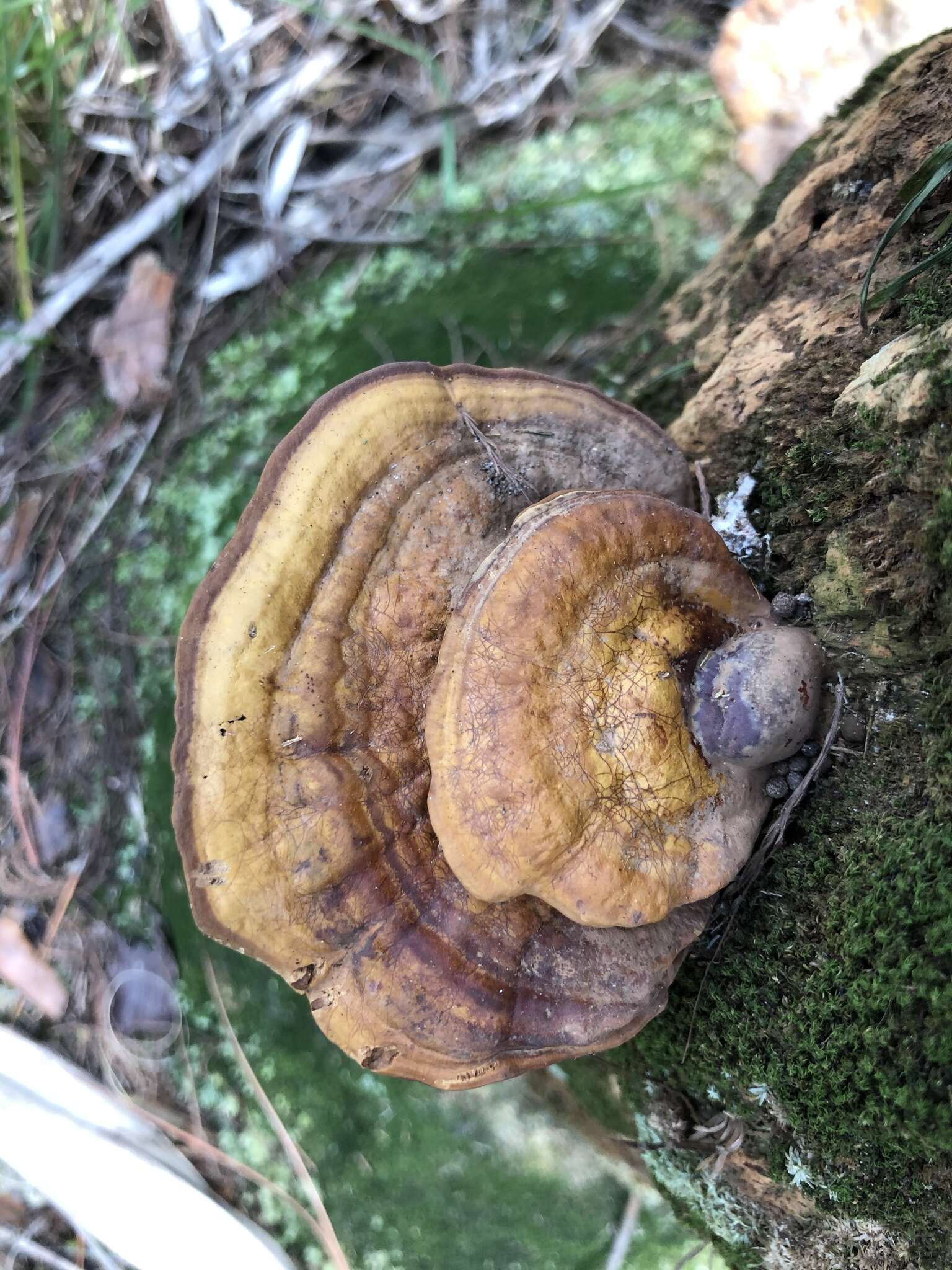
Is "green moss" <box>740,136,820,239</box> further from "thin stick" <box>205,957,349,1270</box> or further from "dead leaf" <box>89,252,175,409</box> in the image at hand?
"thin stick" <box>205,957,349,1270</box>

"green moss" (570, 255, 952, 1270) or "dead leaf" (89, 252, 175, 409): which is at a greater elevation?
"dead leaf" (89, 252, 175, 409)

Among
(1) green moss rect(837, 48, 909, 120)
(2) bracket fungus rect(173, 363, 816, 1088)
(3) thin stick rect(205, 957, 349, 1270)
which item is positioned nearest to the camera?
(2) bracket fungus rect(173, 363, 816, 1088)

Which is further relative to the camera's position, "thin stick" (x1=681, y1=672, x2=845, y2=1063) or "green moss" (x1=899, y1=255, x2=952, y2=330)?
"thin stick" (x1=681, y1=672, x2=845, y2=1063)

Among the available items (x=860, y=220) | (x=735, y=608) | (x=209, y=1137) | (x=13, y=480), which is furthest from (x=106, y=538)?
(x=860, y=220)

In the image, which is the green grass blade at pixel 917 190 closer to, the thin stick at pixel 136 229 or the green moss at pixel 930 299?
the green moss at pixel 930 299

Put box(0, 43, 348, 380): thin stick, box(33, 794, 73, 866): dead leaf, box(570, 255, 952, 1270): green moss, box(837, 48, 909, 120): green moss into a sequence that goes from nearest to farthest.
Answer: box(570, 255, 952, 1270): green moss, box(837, 48, 909, 120): green moss, box(33, 794, 73, 866): dead leaf, box(0, 43, 348, 380): thin stick

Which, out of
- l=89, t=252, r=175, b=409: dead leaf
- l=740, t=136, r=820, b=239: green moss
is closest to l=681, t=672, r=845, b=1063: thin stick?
l=740, t=136, r=820, b=239: green moss

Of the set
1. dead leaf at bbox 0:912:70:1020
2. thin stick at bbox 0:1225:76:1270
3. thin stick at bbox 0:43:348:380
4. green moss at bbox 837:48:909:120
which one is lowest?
thin stick at bbox 0:1225:76:1270

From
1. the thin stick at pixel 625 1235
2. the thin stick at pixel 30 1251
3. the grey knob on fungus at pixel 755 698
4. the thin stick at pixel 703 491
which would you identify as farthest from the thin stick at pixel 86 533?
the thin stick at pixel 625 1235

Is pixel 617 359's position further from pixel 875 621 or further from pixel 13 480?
pixel 13 480
